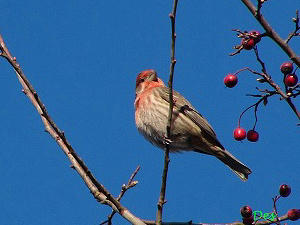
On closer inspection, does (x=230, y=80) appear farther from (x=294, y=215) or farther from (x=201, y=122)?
(x=201, y=122)

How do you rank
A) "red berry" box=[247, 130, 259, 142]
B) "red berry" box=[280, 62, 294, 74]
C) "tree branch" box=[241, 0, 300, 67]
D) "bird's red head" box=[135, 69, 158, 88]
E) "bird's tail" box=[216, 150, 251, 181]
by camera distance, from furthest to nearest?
"bird's red head" box=[135, 69, 158, 88]
"bird's tail" box=[216, 150, 251, 181]
"red berry" box=[247, 130, 259, 142]
"red berry" box=[280, 62, 294, 74]
"tree branch" box=[241, 0, 300, 67]

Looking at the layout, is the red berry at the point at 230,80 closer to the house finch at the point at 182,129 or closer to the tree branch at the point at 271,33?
the tree branch at the point at 271,33

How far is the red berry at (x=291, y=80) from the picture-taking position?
14.6 ft

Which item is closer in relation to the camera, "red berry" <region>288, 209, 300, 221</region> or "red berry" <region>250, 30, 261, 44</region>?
"red berry" <region>250, 30, 261, 44</region>

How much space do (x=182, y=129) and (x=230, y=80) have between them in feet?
10.3

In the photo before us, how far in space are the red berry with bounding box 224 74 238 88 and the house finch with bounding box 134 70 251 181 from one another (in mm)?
2965

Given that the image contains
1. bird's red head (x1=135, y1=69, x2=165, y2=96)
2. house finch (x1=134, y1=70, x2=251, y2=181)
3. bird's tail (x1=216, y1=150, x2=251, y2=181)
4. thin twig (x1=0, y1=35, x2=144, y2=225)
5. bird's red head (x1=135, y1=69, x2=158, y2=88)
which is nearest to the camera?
thin twig (x1=0, y1=35, x2=144, y2=225)

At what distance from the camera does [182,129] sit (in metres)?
8.58

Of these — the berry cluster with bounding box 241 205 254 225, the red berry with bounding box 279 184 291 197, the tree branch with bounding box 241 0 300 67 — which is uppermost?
the tree branch with bounding box 241 0 300 67

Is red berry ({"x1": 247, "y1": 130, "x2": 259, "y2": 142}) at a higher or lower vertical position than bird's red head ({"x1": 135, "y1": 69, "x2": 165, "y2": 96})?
lower

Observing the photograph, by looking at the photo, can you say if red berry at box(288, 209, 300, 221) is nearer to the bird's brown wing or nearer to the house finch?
the house finch

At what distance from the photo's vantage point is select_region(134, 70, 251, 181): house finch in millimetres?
8555

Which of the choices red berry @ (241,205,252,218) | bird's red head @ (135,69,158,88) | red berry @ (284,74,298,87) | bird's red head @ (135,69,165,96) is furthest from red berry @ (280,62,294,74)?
bird's red head @ (135,69,158,88)

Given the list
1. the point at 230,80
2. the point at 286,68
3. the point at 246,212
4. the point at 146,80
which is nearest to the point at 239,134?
the point at 230,80
